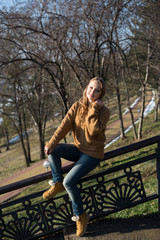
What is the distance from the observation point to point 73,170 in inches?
111

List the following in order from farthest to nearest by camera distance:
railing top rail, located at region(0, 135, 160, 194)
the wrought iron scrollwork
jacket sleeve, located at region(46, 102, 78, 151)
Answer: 1. jacket sleeve, located at region(46, 102, 78, 151)
2. the wrought iron scrollwork
3. railing top rail, located at region(0, 135, 160, 194)

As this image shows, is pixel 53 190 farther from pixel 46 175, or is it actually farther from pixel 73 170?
pixel 73 170

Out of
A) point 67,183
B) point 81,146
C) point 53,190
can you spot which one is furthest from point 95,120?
point 53,190

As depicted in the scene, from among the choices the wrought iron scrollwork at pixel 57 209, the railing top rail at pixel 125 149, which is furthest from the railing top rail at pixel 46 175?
the wrought iron scrollwork at pixel 57 209

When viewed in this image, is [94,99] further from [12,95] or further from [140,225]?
[12,95]

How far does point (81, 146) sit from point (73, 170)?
0.31m

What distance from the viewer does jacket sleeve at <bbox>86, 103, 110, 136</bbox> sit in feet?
9.11

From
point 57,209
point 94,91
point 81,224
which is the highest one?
point 94,91

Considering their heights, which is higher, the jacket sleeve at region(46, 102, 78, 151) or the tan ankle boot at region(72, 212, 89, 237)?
the jacket sleeve at region(46, 102, 78, 151)

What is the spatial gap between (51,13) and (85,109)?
7006 millimetres

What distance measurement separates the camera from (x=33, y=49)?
36.5 ft

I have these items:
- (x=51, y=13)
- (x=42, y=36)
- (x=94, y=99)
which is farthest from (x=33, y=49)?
(x=94, y=99)

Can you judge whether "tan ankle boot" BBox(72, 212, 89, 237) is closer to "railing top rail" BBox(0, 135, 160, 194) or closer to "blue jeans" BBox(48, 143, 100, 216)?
"blue jeans" BBox(48, 143, 100, 216)

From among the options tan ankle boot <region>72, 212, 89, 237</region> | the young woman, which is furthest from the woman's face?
tan ankle boot <region>72, 212, 89, 237</region>
